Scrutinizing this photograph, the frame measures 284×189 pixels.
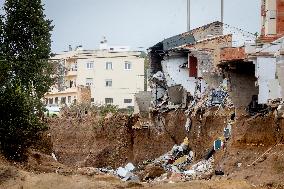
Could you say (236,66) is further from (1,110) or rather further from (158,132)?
(158,132)

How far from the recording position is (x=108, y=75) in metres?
58.8

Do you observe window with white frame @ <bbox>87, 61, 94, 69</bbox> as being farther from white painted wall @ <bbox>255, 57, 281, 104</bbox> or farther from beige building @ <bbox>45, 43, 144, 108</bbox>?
white painted wall @ <bbox>255, 57, 281, 104</bbox>

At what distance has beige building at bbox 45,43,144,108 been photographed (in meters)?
58.1

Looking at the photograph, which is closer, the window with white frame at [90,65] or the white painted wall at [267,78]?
the white painted wall at [267,78]

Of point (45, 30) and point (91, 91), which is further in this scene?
point (91, 91)

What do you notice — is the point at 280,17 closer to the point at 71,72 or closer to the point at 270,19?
the point at 270,19

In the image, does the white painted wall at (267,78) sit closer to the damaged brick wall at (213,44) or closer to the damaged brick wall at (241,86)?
the damaged brick wall at (241,86)

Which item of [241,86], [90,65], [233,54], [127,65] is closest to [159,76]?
[241,86]

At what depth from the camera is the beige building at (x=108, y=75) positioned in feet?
191

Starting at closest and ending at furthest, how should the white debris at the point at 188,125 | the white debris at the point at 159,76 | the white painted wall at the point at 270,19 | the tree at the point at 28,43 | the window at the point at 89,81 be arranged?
the white painted wall at the point at 270,19, the tree at the point at 28,43, the white debris at the point at 188,125, the white debris at the point at 159,76, the window at the point at 89,81

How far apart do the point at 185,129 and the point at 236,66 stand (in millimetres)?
9722

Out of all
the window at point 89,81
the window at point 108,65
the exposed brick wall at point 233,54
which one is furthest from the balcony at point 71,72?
the exposed brick wall at point 233,54

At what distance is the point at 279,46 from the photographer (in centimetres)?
1978

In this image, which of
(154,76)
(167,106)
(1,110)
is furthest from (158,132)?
(1,110)
